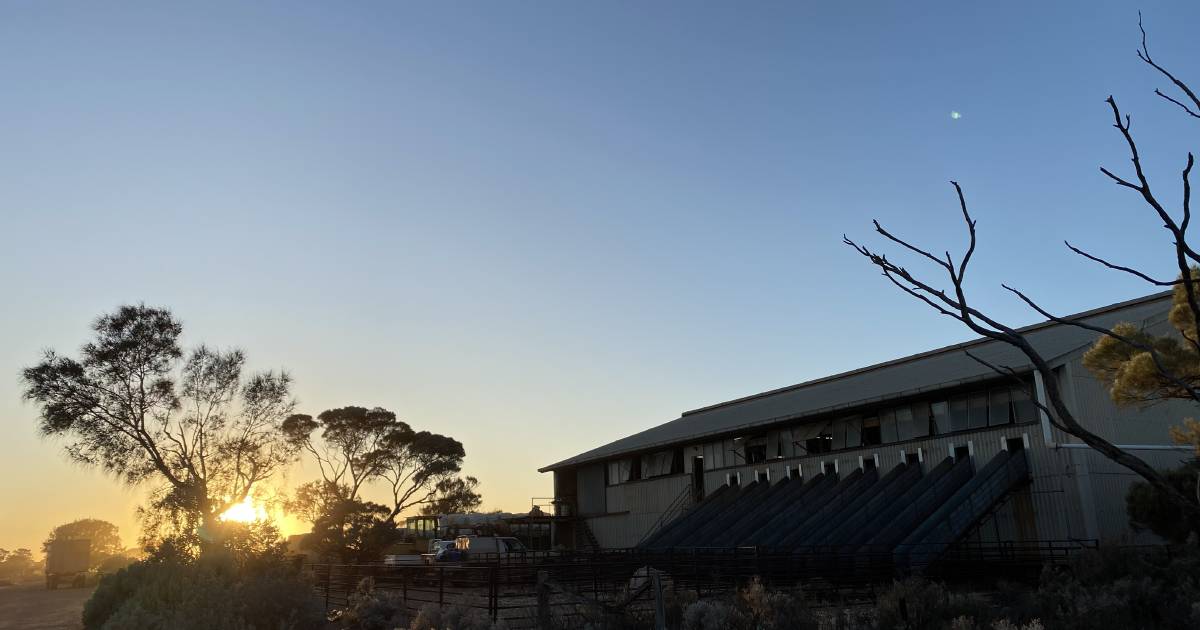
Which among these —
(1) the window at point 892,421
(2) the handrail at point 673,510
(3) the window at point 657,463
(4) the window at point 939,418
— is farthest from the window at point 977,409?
(3) the window at point 657,463

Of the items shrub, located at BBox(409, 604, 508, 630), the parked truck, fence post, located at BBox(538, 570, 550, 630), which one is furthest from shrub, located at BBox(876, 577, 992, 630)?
the parked truck

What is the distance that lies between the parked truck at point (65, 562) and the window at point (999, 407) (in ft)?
213

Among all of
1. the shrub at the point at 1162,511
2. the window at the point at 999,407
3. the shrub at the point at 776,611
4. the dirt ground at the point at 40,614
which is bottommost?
the dirt ground at the point at 40,614

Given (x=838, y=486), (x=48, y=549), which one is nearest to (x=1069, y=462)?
(x=838, y=486)

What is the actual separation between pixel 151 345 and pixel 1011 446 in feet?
144

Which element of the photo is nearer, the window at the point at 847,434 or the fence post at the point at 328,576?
the fence post at the point at 328,576

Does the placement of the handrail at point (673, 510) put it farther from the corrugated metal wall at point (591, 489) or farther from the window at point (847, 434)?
the window at point (847, 434)

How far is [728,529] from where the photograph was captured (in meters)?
36.3

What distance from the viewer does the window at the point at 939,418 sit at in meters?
33.4

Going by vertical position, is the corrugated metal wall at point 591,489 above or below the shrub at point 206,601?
above

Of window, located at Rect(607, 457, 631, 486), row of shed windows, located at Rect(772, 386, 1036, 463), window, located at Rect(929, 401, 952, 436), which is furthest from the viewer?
window, located at Rect(607, 457, 631, 486)

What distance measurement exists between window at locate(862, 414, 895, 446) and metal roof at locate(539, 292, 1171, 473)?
1100 mm

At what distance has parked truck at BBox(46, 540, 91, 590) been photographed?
66.5m

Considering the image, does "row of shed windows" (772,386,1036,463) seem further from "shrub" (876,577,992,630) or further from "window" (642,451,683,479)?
"shrub" (876,577,992,630)
